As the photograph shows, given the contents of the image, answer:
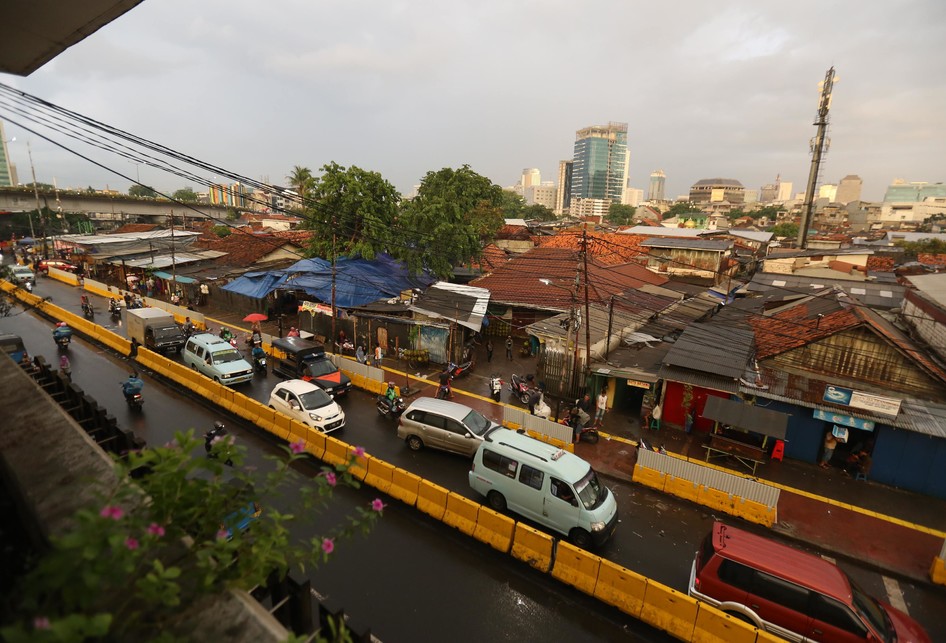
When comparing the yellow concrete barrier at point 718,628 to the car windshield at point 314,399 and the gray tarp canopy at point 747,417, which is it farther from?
the car windshield at point 314,399

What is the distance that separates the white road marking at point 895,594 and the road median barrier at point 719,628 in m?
4.81

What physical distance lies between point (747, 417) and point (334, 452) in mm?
12606

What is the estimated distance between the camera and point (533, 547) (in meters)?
9.28

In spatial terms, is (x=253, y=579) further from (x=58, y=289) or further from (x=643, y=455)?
(x=58, y=289)

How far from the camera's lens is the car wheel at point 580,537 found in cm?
979

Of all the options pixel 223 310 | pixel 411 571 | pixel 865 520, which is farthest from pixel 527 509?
pixel 223 310

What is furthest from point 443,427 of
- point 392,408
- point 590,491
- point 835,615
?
point 835,615

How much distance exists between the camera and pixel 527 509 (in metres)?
10.6

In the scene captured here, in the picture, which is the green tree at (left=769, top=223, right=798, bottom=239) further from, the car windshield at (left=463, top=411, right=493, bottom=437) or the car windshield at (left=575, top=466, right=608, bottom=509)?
the car windshield at (left=575, top=466, right=608, bottom=509)

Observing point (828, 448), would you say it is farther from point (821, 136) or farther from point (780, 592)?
point (821, 136)

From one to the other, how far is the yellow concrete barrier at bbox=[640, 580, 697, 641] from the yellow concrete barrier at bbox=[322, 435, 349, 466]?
27.0 ft

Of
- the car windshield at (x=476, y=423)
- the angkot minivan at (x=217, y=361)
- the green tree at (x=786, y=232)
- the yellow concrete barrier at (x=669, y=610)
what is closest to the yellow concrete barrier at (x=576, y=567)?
the yellow concrete barrier at (x=669, y=610)

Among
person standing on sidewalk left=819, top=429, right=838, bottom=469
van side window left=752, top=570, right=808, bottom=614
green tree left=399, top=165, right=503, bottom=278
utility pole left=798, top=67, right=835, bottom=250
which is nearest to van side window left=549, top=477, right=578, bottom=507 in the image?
van side window left=752, top=570, right=808, bottom=614

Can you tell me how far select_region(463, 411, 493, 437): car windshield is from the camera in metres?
13.5
